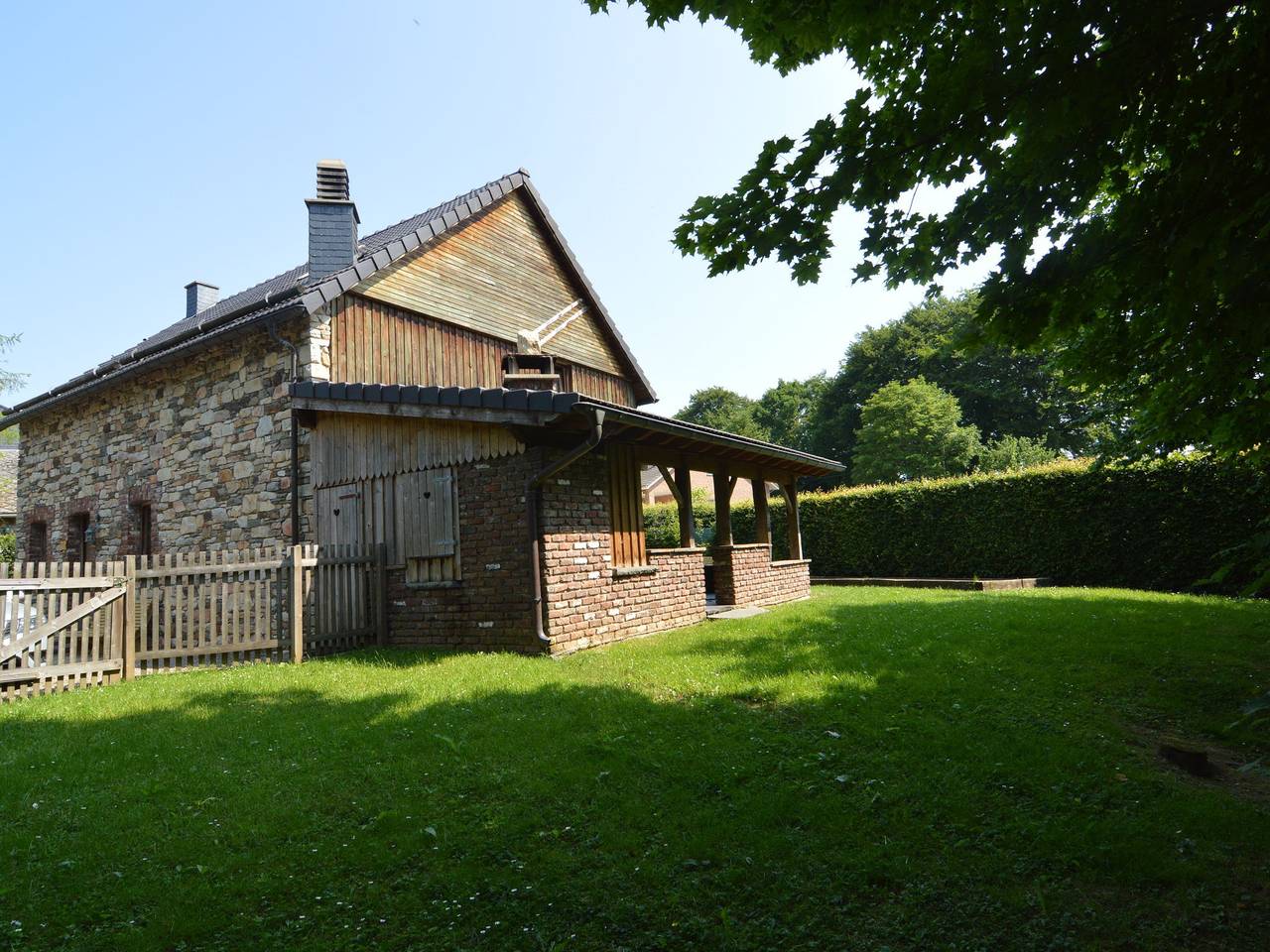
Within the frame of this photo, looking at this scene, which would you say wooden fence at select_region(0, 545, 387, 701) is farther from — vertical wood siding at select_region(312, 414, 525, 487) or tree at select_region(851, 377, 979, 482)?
tree at select_region(851, 377, 979, 482)

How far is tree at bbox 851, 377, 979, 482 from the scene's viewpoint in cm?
3534

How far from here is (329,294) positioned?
35.6 ft

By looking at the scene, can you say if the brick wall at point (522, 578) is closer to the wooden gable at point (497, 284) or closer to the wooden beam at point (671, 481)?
the wooden beam at point (671, 481)

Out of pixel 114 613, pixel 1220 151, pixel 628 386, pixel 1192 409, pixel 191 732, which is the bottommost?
pixel 191 732

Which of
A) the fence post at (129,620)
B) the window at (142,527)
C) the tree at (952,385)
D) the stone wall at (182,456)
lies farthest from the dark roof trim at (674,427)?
the tree at (952,385)

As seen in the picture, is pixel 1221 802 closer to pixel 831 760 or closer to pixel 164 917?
pixel 831 760

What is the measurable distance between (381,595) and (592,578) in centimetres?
290

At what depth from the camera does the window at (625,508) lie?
9.58 meters

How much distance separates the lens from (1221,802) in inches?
170

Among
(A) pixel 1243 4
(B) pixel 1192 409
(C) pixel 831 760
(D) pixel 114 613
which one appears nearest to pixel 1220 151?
(A) pixel 1243 4

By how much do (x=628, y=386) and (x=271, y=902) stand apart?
16.2 m

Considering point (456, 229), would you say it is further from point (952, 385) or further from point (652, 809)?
point (952, 385)

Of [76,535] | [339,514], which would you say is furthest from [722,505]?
[76,535]

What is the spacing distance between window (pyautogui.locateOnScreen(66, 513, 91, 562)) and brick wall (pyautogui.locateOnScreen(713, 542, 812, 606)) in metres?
13.0
